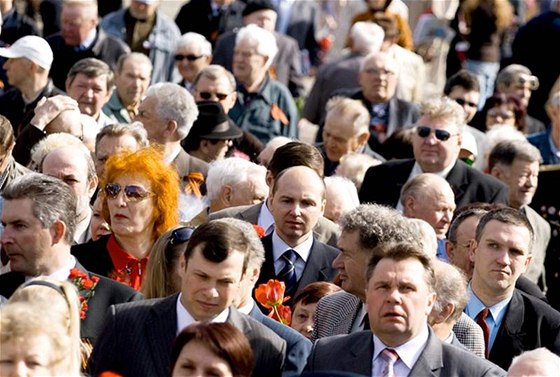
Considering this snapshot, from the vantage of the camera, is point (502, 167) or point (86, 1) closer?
point (502, 167)

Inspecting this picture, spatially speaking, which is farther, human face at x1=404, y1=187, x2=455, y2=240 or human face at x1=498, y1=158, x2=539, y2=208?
human face at x1=498, y1=158, x2=539, y2=208

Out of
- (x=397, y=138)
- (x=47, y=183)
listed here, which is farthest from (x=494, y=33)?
(x=47, y=183)

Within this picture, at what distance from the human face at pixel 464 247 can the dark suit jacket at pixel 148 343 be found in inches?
116

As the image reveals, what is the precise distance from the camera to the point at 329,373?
7.58 meters

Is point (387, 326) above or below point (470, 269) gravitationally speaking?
above

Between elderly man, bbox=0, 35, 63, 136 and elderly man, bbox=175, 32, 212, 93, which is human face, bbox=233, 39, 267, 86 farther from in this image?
elderly man, bbox=0, 35, 63, 136

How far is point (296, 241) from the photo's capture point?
10961mm

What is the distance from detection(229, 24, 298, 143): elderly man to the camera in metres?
16.1

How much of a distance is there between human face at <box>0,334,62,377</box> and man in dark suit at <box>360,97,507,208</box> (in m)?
5.67

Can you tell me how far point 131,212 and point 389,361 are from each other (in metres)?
2.46

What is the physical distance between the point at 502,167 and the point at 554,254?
0.82 m

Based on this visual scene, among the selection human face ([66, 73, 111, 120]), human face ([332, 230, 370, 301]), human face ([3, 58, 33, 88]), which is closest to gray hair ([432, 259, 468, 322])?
human face ([332, 230, 370, 301])

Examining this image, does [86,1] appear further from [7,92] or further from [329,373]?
[329,373]

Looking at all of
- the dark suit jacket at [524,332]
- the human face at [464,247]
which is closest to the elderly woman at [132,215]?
the human face at [464,247]
